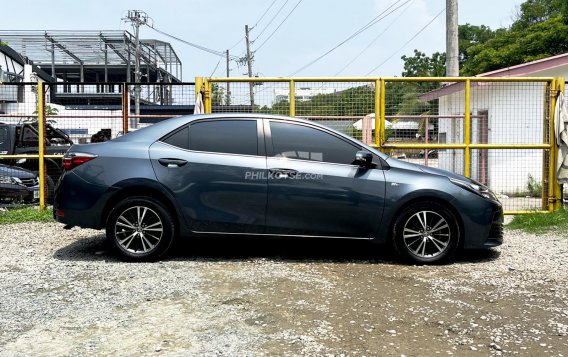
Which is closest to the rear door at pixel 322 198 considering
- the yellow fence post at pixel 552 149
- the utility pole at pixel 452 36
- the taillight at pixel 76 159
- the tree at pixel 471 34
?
the taillight at pixel 76 159

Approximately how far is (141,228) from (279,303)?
6.98 ft

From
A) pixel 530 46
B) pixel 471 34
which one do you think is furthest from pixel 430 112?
pixel 471 34

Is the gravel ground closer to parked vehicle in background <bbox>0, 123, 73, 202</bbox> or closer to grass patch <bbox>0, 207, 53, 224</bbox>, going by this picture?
grass patch <bbox>0, 207, 53, 224</bbox>

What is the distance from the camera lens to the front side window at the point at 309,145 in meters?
6.23

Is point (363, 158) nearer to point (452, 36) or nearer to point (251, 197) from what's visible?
point (251, 197)

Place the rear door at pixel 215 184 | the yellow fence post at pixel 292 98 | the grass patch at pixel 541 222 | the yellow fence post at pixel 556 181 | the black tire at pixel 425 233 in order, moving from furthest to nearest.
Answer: the yellow fence post at pixel 556 181, the yellow fence post at pixel 292 98, the grass patch at pixel 541 222, the black tire at pixel 425 233, the rear door at pixel 215 184

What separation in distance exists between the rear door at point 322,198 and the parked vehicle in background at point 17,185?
19.9ft

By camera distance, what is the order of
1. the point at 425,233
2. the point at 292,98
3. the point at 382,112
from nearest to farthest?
the point at 425,233
the point at 292,98
the point at 382,112

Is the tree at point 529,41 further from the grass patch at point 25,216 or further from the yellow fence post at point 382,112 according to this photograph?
the grass patch at point 25,216

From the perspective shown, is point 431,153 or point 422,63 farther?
point 422,63

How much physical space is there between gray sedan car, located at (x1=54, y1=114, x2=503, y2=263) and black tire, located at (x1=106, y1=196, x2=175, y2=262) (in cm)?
1

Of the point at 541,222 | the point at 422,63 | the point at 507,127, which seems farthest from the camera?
the point at 422,63

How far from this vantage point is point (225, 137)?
6.27 metres

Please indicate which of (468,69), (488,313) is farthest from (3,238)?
(468,69)
